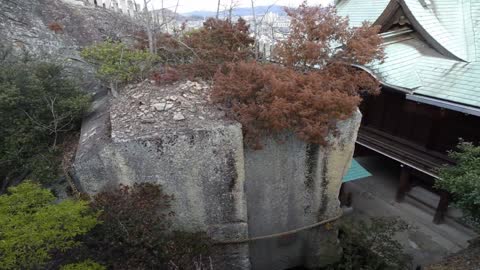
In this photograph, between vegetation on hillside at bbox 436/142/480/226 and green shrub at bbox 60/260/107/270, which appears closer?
green shrub at bbox 60/260/107/270

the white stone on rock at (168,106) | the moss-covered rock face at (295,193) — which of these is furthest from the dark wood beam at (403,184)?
the white stone on rock at (168,106)

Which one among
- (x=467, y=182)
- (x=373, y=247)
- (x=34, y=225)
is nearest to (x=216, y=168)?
(x=34, y=225)

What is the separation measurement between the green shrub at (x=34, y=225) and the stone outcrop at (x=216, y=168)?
88cm

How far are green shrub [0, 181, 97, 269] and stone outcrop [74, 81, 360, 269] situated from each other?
34.8 inches

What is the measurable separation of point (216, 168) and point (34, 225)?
312 centimetres

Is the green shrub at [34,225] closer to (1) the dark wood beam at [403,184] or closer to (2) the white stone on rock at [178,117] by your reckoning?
(2) the white stone on rock at [178,117]

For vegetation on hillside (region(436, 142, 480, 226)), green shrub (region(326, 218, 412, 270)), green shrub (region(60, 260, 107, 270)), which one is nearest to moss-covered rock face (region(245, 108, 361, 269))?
green shrub (region(326, 218, 412, 270))

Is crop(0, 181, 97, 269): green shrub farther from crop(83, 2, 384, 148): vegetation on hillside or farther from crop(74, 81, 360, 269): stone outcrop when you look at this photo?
crop(83, 2, 384, 148): vegetation on hillside

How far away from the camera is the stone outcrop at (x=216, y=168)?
5789 mm

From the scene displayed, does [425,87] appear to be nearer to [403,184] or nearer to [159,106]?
[403,184]

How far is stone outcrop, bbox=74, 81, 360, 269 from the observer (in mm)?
5789

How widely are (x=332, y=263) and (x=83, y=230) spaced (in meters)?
6.64

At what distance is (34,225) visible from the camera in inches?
181

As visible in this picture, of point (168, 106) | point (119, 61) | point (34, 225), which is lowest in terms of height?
point (34, 225)
